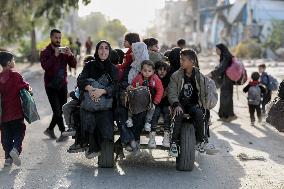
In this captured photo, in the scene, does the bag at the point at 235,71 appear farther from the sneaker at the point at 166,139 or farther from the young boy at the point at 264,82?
the sneaker at the point at 166,139

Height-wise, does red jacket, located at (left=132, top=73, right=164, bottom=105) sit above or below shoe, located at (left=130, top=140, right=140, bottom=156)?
above

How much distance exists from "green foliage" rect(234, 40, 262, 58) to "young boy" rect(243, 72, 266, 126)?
43.2 meters

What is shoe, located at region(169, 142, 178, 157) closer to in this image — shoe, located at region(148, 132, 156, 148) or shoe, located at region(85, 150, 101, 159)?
shoe, located at region(148, 132, 156, 148)

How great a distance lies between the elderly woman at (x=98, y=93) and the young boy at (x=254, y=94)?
21.0ft

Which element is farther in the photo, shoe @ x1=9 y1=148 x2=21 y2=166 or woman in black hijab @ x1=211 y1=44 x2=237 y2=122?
woman in black hijab @ x1=211 y1=44 x2=237 y2=122

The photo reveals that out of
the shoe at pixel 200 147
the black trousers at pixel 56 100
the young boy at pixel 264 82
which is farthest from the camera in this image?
the young boy at pixel 264 82

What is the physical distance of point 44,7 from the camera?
32.5 m

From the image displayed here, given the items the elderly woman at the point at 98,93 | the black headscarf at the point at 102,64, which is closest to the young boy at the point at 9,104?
the elderly woman at the point at 98,93

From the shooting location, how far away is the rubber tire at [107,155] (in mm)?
Answer: 8062

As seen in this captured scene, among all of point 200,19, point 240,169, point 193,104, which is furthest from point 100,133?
point 200,19

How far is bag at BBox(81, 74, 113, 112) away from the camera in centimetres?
793

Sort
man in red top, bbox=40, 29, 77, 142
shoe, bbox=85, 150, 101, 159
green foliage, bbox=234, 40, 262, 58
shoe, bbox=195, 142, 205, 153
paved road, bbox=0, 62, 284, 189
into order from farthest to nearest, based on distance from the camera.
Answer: green foliage, bbox=234, 40, 262, 58, man in red top, bbox=40, 29, 77, 142, shoe, bbox=195, 142, 205, 153, shoe, bbox=85, 150, 101, 159, paved road, bbox=0, 62, 284, 189

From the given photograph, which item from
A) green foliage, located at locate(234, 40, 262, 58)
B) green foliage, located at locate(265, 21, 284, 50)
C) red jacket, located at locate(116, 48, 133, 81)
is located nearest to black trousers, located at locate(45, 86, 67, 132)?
red jacket, located at locate(116, 48, 133, 81)

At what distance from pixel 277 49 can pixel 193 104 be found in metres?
50.5
